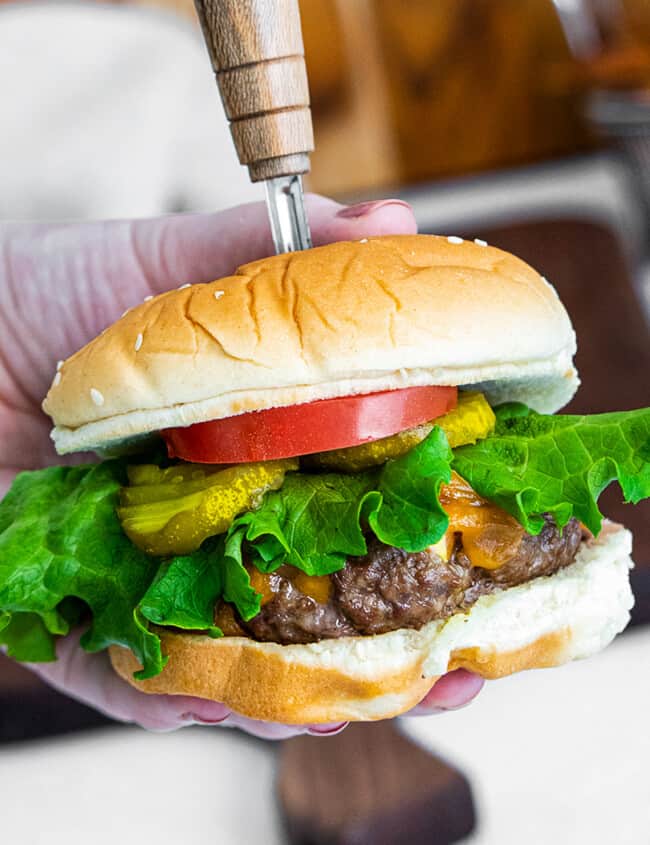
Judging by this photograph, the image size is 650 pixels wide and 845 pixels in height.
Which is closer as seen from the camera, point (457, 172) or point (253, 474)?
point (253, 474)

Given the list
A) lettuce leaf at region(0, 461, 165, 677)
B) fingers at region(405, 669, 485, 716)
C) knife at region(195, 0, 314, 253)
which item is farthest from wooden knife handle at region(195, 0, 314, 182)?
fingers at region(405, 669, 485, 716)

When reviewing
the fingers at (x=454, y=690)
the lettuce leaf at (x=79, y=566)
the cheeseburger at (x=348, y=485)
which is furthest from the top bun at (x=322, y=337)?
the fingers at (x=454, y=690)

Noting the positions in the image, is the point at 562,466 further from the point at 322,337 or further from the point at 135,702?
the point at 135,702

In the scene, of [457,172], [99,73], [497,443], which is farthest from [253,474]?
[457,172]

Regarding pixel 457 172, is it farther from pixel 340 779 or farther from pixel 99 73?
pixel 340 779

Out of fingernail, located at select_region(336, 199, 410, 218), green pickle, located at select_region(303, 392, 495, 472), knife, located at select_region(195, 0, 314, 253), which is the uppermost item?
knife, located at select_region(195, 0, 314, 253)

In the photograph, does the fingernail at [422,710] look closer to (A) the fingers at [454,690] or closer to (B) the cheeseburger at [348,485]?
(A) the fingers at [454,690]

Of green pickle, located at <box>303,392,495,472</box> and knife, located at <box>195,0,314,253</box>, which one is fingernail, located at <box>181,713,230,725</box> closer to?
green pickle, located at <box>303,392,495,472</box>
